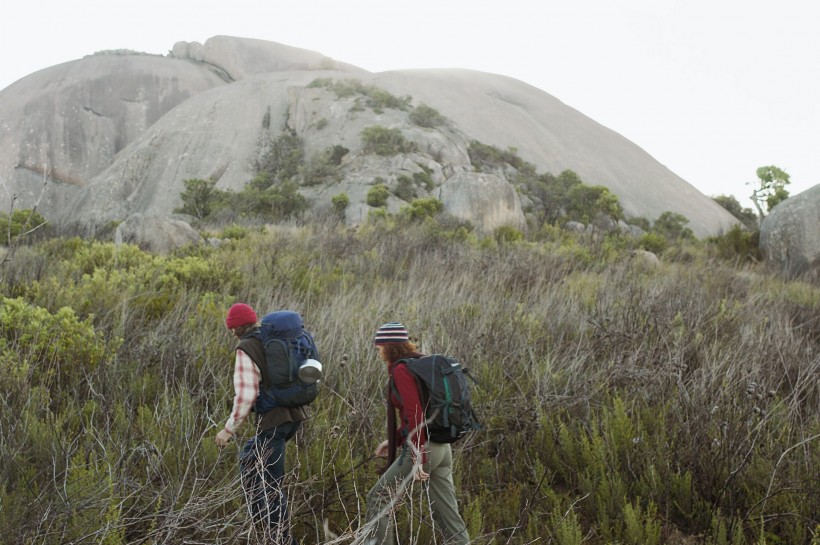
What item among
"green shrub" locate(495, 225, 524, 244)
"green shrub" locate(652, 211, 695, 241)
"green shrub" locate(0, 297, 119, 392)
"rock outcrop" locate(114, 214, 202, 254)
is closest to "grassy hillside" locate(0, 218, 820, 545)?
"green shrub" locate(0, 297, 119, 392)

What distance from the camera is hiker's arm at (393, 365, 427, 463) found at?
Result: 8.57 ft

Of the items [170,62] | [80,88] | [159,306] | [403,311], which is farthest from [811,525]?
[170,62]

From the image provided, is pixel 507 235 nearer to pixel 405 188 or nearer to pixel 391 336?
pixel 405 188

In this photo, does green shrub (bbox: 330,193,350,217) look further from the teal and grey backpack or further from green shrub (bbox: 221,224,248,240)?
the teal and grey backpack

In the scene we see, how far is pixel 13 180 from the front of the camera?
37.5 m

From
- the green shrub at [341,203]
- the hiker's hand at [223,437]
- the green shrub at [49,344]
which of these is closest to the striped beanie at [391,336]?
the hiker's hand at [223,437]

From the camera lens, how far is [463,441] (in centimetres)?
380

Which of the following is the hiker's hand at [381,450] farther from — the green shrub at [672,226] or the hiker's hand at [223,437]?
the green shrub at [672,226]

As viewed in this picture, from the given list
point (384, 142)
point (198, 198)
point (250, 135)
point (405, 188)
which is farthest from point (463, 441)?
point (250, 135)

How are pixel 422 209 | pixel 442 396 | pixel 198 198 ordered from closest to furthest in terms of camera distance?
pixel 442 396
pixel 422 209
pixel 198 198

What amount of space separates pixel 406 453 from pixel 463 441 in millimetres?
1197

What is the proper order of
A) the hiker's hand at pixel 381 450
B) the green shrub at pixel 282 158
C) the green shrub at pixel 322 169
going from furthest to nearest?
1. the green shrub at pixel 282 158
2. the green shrub at pixel 322 169
3. the hiker's hand at pixel 381 450

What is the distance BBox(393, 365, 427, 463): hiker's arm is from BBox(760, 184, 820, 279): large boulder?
41.9 ft

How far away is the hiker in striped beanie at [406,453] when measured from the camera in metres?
2.63
